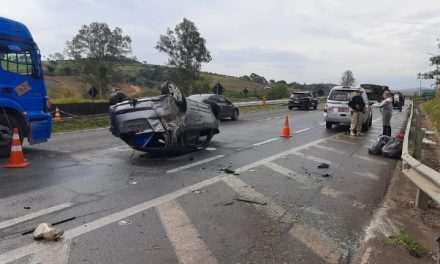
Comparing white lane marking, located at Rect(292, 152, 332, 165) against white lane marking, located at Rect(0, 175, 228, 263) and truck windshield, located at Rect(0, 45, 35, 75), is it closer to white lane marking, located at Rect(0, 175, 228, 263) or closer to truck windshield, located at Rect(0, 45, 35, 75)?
white lane marking, located at Rect(0, 175, 228, 263)

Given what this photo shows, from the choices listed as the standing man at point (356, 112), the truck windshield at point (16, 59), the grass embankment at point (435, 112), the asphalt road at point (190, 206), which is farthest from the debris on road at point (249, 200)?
the grass embankment at point (435, 112)

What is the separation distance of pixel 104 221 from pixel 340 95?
15.2 metres

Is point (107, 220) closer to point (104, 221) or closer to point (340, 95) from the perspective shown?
point (104, 221)

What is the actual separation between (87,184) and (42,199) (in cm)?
110

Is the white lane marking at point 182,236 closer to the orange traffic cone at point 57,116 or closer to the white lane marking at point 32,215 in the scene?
the white lane marking at point 32,215

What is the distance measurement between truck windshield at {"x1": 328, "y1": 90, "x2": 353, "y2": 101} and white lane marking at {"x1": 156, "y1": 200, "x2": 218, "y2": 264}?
13.9m

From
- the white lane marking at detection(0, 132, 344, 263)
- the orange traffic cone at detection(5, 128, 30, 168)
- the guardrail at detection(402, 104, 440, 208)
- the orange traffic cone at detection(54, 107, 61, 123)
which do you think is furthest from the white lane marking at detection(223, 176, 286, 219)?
the orange traffic cone at detection(54, 107, 61, 123)

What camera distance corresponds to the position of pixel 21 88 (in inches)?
420

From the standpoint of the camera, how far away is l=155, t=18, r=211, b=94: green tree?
5428 centimetres

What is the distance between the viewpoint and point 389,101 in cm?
1502

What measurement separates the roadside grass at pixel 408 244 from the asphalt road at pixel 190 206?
43 centimetres

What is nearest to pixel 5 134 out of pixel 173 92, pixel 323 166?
pixel 173 92

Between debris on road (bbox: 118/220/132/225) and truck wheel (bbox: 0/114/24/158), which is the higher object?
truck wheel (bbox: 0/114/24/158)

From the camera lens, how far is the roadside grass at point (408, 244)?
15.9ft
